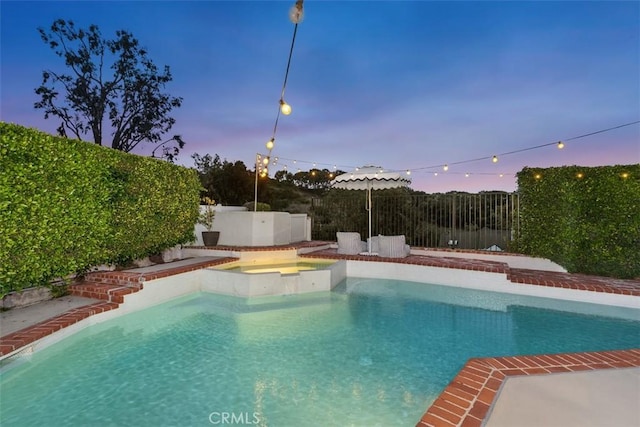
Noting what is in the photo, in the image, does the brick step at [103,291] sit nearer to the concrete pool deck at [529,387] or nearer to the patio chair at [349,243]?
the concrete pool deck at [529,387]

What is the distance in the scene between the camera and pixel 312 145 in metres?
17.8

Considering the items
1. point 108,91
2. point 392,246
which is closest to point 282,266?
point 392,246

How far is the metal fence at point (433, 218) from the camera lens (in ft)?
33.9

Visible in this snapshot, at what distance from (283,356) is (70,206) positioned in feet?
14.8

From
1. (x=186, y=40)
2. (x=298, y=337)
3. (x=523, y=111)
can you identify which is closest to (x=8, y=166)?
(x=298, y=337)

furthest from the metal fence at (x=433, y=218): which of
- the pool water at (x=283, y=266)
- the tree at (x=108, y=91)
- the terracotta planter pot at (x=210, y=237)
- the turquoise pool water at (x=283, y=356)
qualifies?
the tree at (x=108, y=91)

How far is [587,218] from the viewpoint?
7582mm

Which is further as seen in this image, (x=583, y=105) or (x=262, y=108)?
(x=262, y=108)

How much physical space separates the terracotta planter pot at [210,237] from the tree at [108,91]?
2094 cm

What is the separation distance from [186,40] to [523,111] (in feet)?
42.9

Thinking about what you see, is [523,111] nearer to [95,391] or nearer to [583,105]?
[583,105]

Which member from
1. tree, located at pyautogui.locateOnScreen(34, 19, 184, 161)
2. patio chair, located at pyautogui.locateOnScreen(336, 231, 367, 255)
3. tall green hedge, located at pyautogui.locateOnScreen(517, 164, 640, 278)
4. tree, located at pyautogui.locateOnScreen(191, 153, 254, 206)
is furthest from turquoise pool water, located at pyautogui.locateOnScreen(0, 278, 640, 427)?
tree, located at pyautogui.locateOnScreen(34, 19, 184, 161)

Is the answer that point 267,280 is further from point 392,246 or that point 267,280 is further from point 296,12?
point 296,12

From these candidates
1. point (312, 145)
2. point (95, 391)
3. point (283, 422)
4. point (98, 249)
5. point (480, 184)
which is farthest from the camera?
point (312, 145)
